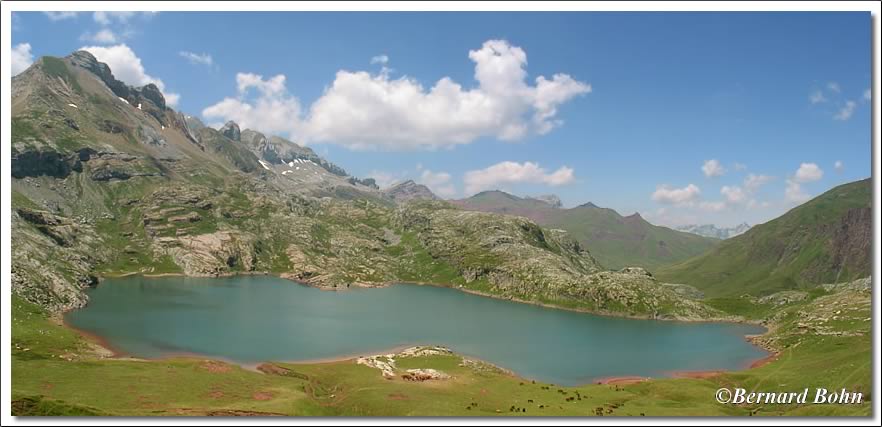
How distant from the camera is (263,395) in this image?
73688mm

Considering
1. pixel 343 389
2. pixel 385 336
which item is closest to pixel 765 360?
pixel 385 336

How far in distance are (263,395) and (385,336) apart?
7317 cm

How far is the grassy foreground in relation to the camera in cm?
6412

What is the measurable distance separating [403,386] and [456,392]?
934 centimetres

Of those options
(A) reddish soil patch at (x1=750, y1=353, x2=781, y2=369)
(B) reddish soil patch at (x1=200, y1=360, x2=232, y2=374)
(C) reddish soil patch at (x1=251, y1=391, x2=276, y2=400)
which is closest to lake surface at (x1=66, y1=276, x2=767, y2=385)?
(A) reddish soil patch at (x1=750, y1=353, x2=781, y2=369)

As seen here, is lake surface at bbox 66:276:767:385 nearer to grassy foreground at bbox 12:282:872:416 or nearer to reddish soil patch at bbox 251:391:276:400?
grassy foreground at bbox 12:282:872:416

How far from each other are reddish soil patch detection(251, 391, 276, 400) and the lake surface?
121 ft

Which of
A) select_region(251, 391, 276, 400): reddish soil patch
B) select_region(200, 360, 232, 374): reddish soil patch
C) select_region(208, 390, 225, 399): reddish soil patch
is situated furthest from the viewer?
select_region(200, 360, 232, 374): reddish soil patch

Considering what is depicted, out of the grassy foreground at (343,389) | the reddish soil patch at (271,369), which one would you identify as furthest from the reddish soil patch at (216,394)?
the reddish soil patch at (271,369)

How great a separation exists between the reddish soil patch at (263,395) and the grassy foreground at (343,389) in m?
0.15

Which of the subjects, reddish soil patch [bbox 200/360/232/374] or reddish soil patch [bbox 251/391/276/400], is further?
reddish soil patch [bbox 200/360/232/374]

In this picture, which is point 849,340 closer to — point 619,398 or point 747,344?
point 747,344

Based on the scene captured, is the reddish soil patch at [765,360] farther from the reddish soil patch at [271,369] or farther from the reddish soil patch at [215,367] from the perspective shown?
the reddish soil patch at [215,367]

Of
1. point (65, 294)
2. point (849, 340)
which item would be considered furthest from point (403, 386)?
point (65, 294)
